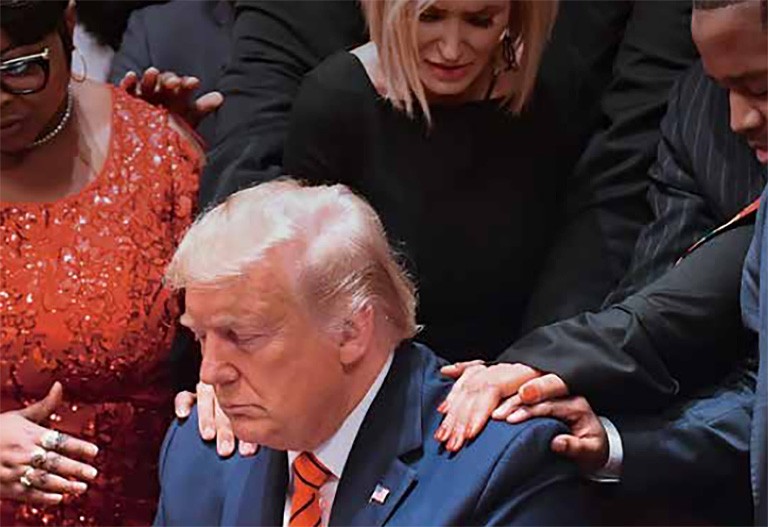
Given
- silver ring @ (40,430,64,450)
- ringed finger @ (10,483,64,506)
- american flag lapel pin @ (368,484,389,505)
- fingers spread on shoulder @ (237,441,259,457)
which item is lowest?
ringed finger @ (10,483,64,506)

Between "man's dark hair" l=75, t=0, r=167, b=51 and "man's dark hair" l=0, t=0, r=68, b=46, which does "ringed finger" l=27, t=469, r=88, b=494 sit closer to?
"man's dark hair" l=0, t=0, r=68, b=46

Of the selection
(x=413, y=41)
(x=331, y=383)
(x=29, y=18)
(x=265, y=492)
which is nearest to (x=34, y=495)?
(x=265, y=492)

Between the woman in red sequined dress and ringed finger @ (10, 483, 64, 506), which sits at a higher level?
the woman in red sequined dress

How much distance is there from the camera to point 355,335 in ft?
5.84

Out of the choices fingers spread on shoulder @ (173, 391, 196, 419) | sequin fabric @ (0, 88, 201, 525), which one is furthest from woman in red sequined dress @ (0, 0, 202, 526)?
fingers spread on shoulder @ (173, 391, 196, 419)

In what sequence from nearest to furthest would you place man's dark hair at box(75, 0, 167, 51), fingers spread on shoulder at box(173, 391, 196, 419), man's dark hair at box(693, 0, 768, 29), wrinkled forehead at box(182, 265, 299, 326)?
wrinkled forehead at box(182, 265, 299, 326) → man's dark hair at box(693, 0, 768, 29) → fingers spread on shoulder at box(173, 391, 196, 419) → man's dark hair at box(75, 0, 167, 51)

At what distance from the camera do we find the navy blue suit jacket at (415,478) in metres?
1.74

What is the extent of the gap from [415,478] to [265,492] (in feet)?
0.55

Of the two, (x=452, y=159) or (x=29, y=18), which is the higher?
(x=29, y=18)

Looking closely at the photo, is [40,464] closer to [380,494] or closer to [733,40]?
[380,494]

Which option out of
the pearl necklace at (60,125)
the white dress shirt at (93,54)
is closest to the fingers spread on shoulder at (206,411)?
the pearl necklace at (60,125)

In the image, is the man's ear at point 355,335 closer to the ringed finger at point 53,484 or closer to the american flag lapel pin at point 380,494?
the american flag lapel pin at point 380,494

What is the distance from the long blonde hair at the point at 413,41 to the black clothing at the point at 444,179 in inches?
1.2

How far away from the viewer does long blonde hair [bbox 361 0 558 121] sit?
2059mm
